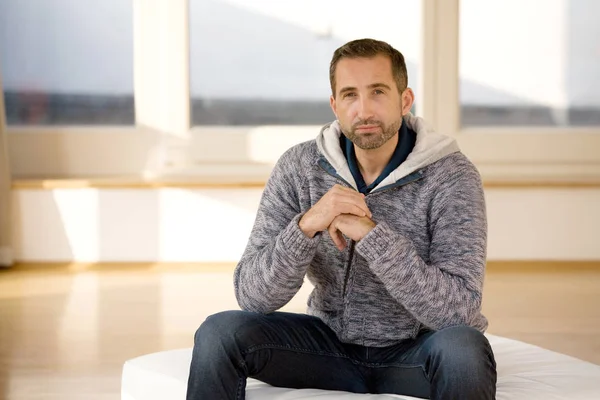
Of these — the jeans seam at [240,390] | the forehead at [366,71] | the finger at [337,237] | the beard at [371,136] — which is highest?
the forehead at [366,71]

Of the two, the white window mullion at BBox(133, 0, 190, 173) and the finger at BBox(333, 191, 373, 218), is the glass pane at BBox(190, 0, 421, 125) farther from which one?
the finger at BBox(333, 191, 373, 218)

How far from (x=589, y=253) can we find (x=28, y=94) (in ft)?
9.73

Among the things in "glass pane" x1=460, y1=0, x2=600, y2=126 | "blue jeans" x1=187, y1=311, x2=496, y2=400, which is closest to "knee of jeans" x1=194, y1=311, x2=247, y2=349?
"blue jeans" x1=187, y1=311, x2=496, y2=400

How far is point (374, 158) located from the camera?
2176mm

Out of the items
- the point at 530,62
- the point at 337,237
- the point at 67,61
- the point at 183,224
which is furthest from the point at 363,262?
the point at 67,61

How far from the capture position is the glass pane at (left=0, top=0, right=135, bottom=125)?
4852mm

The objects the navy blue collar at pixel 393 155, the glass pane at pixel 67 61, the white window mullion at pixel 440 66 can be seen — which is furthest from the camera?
the glass pane at pixel 67 61

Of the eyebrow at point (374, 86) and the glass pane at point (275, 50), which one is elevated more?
the glass pane at point (275, 50)

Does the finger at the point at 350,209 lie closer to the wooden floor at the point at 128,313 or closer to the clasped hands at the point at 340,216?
the clasped hands at the point at 340,216

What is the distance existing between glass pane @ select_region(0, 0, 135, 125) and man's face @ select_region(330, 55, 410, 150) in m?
3.00

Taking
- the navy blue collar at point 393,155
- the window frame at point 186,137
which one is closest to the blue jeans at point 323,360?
the navy blue collar at point 393,155

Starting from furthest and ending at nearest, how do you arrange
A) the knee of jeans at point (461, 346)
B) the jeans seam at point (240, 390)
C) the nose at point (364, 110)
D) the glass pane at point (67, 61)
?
the glass pane at point (67, 61), the nose at point (364, 110), the jeans seam at point (240, 390), the knee of jeans at point (461, 346)

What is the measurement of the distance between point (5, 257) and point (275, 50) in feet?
5.61

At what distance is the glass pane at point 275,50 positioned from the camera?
4.87 m
